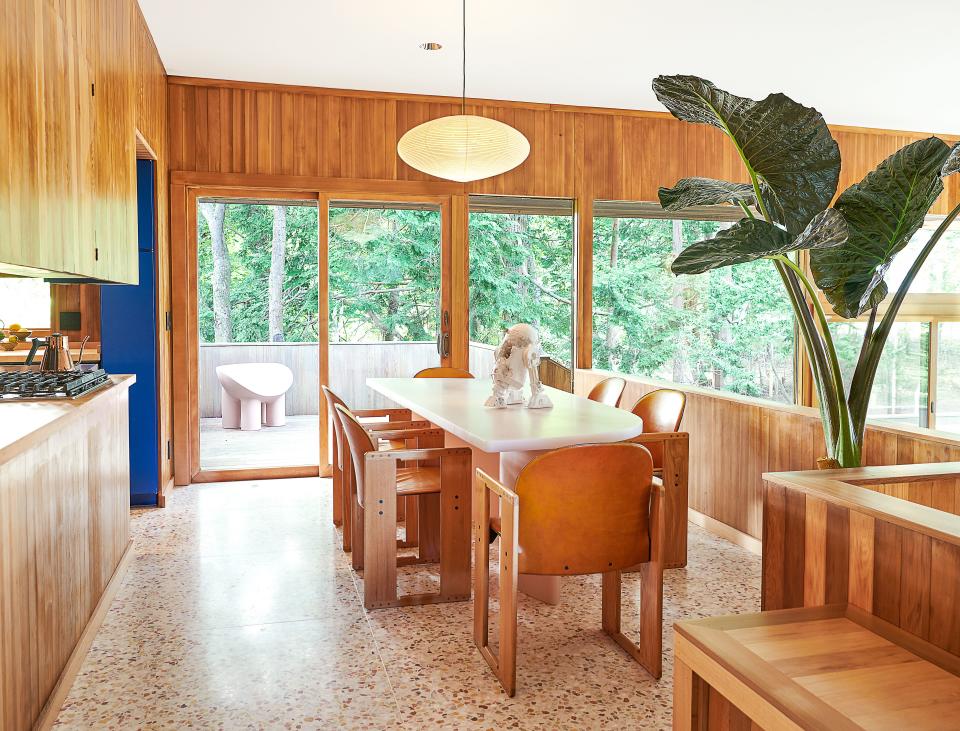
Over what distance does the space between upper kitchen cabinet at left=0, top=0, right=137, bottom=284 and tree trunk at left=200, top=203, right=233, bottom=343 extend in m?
1.35

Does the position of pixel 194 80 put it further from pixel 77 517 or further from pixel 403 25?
pixel 77 517

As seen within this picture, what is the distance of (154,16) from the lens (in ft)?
14.1

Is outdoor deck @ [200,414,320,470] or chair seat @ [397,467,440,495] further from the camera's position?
outdoor deck @ [200,414,320,470]

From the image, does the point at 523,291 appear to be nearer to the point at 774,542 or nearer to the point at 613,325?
the point at 613,325

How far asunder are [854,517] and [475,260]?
4.53 metres

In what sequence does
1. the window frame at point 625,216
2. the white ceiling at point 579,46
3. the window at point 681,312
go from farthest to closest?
the window at point 681,312, the window frame at point 625,216, the white ceiling at point 579,46

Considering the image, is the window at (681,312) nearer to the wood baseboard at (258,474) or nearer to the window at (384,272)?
the window at (384,272)

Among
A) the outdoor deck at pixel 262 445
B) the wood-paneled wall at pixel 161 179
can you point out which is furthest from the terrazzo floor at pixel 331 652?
the outdoor deck at pixel 262 445

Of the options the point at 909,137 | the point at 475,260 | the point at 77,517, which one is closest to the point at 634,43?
the point at 475,260

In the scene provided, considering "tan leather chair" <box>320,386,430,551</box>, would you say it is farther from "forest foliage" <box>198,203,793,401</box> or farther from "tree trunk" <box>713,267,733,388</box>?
"tree trunk" <box>713,267,733,388</box>

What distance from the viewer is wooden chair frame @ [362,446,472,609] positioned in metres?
3.11

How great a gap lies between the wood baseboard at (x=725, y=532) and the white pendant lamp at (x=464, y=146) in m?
2.11

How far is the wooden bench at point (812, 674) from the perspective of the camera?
1.26m

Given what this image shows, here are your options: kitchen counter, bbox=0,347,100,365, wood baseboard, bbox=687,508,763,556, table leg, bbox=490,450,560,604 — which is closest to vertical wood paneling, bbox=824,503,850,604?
table leg, bbox=490,450,560,604
